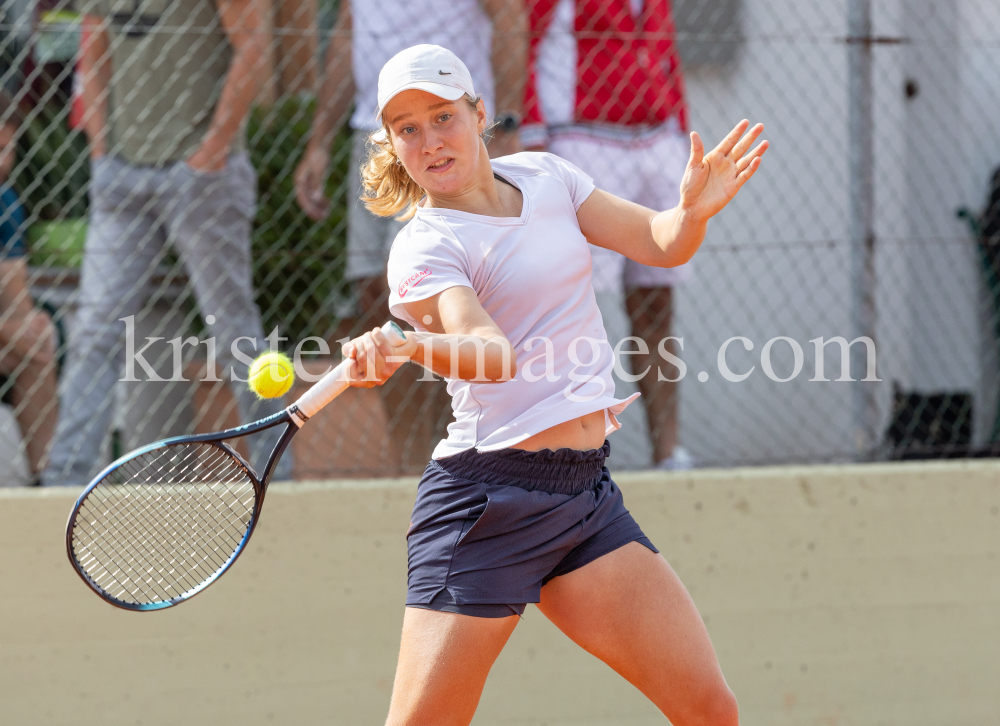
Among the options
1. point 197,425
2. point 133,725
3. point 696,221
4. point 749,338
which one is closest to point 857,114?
point 749,338

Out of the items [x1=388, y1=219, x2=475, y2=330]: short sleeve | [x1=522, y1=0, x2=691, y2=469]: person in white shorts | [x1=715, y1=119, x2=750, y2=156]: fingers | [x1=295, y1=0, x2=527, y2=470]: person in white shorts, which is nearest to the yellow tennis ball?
[x1=388, y1=219, x2=475, y2=330]: short sleeve

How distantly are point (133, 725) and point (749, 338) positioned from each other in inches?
120

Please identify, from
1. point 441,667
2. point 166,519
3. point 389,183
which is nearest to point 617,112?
point 389,183

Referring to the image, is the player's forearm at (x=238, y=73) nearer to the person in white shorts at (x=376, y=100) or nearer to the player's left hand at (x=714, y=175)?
the person in white shorts at (x=376, y=100)

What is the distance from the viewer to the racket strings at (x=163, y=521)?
7.96 ft

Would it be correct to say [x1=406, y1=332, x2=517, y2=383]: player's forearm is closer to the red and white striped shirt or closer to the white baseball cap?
the white baseball cap

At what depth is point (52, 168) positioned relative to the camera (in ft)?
11.9

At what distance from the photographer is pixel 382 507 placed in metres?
3.30

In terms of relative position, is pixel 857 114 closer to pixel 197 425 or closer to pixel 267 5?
pixel 267 5

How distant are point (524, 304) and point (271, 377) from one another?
0.55 m

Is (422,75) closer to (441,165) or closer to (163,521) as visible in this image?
(441,165)

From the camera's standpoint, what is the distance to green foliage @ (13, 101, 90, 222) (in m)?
3.56

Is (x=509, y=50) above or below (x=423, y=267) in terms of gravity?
above

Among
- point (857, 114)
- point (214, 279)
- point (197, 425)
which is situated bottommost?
point (197, 425)
